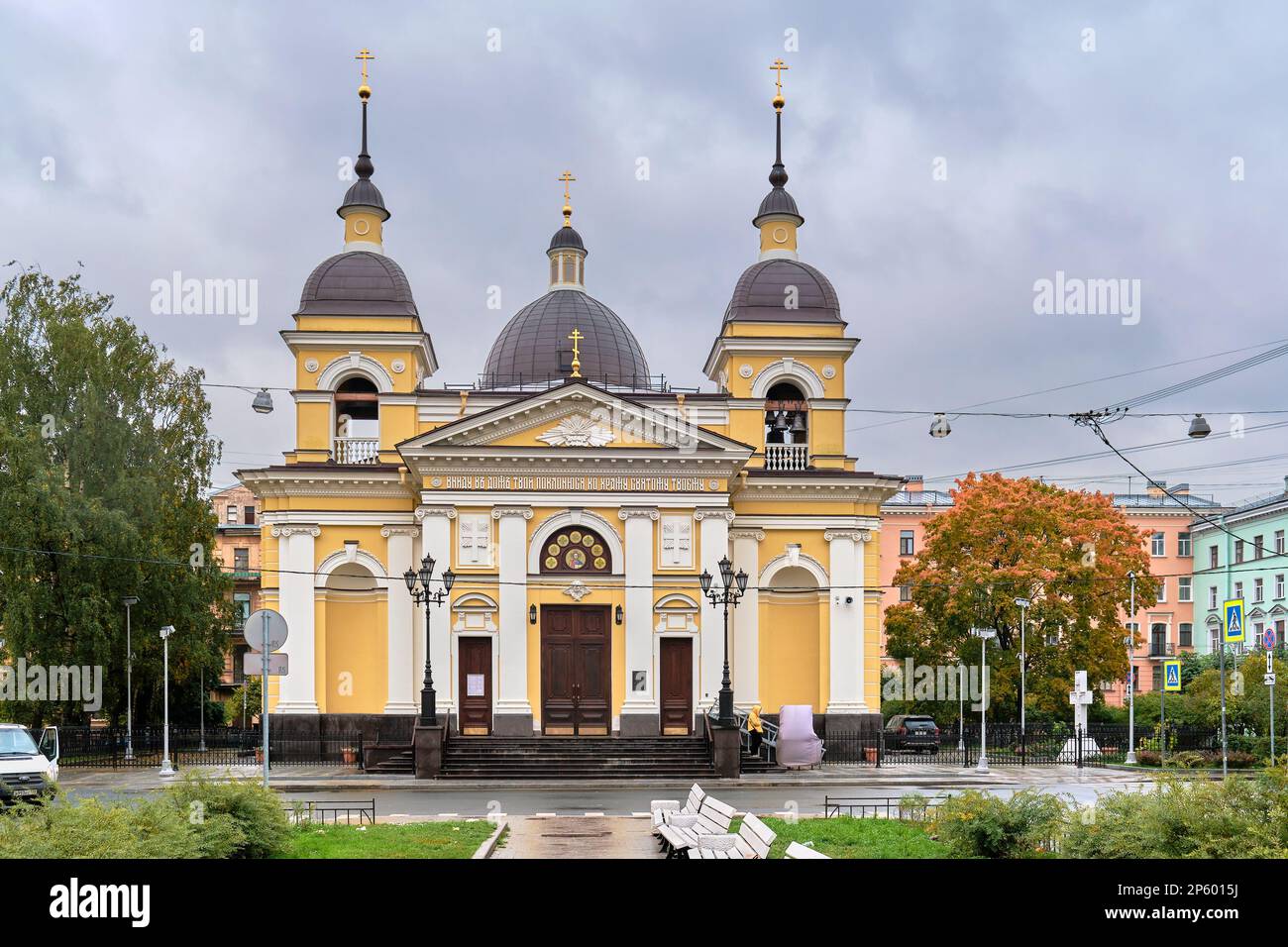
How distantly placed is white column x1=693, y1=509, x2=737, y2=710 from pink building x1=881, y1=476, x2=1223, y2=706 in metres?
39.0

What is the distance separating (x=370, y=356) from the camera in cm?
3912

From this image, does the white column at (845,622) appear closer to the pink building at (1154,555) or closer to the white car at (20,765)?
the white car at (20,765)

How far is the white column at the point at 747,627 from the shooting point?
3797 centimetres

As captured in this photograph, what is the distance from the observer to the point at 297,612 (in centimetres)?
3734

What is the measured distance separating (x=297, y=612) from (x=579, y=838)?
830 inches

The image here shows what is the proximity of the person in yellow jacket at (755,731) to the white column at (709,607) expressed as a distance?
1260 millimetres

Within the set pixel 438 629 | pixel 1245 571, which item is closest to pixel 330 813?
pixel 438 629

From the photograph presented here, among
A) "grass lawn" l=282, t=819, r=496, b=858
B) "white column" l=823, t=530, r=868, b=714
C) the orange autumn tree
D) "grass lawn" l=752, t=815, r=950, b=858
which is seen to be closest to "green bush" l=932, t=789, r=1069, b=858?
"grass lawn" l=752, t=815, r=950, b=858

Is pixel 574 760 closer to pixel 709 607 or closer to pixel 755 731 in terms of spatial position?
pixel 755 731

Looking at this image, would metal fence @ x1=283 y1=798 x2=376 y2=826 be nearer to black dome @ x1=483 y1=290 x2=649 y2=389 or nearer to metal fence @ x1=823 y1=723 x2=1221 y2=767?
metal fence @ x1=823 y1=723 x2=1221 y2=767

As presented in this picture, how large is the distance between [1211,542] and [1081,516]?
89.6 ft

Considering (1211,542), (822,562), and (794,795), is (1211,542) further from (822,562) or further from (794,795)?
(794,795)

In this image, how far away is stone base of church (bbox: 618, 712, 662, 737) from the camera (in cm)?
3469
